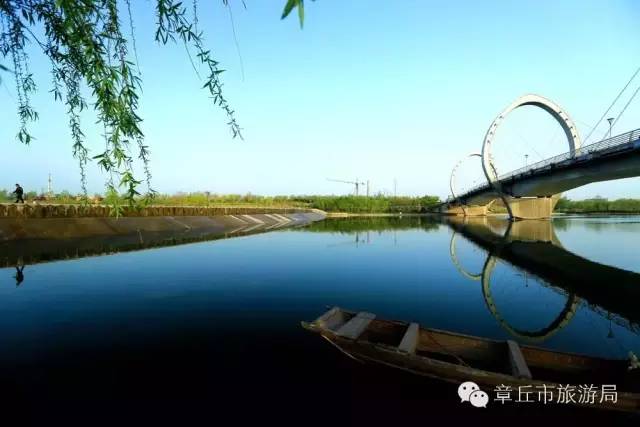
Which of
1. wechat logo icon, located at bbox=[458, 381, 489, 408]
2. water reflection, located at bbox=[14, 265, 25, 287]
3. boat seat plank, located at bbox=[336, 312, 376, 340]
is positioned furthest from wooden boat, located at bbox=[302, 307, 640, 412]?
water reflection, located at bbox=[14, 265, 25, 287]

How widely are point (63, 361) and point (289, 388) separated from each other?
548 centimetres

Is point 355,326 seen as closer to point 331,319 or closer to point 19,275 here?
point 331,319

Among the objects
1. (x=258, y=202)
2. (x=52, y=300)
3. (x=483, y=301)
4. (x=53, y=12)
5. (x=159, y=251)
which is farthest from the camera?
(x=258, y=202)

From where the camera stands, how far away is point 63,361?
8.58 metres

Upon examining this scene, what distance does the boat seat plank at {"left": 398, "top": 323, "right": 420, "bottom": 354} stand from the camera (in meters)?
7.24

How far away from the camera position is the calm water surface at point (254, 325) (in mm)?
6844

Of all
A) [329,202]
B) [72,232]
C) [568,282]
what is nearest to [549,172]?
[568,282]

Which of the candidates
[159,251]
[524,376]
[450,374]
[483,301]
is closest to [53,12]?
[450,374]

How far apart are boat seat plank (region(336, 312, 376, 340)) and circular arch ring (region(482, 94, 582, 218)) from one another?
72.2 metres

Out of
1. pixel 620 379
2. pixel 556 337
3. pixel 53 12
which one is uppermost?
pixel 53 12

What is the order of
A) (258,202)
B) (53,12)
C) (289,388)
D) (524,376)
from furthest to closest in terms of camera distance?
(258,202)
(289,388)
(524,376)
(53,12)

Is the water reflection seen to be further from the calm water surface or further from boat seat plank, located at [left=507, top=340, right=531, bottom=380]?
boat seat plank, located at [left=507, top=340, right=531, bottom=380]

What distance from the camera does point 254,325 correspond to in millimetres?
11234

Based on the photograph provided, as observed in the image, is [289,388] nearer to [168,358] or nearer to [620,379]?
[168,358]
